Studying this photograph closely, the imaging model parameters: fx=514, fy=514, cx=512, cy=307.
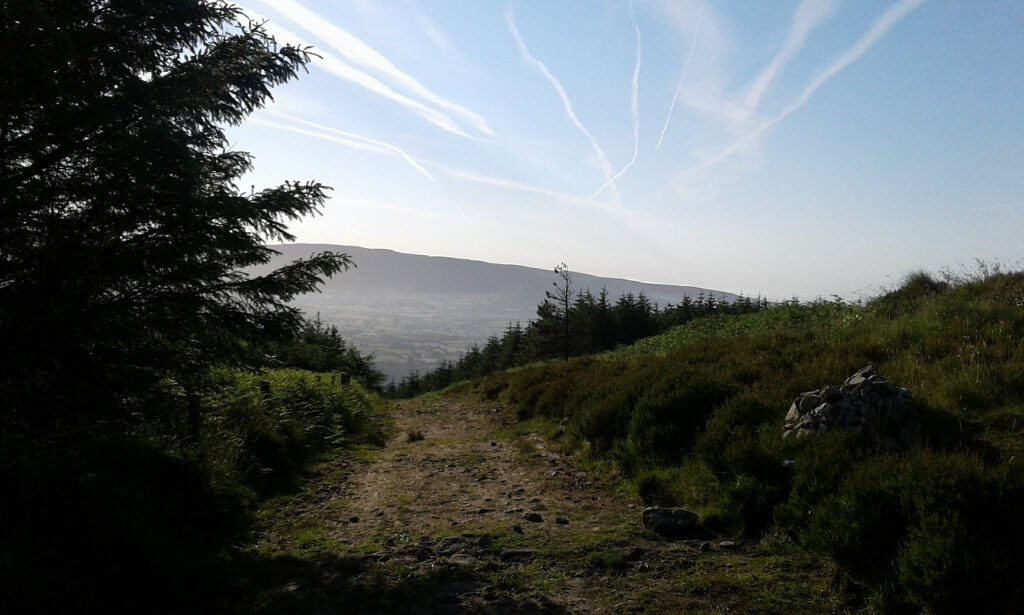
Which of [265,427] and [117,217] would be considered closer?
[117,217]

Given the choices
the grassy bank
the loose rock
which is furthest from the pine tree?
the loose rock

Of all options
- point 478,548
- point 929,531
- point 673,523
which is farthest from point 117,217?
point 929,531

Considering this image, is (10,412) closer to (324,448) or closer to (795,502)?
(324,448)

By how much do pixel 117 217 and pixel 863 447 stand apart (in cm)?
803

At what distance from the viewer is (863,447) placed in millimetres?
5273

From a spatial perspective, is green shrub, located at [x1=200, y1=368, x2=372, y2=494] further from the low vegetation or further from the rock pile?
the low vegetation

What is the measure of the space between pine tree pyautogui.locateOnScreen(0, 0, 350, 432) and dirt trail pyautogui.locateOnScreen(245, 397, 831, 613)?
2639mm

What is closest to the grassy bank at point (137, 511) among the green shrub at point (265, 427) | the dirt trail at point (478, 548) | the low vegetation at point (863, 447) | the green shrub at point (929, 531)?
the green shrub at point (265, 427)

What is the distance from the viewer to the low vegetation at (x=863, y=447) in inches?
148

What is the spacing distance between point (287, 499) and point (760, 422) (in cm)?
694

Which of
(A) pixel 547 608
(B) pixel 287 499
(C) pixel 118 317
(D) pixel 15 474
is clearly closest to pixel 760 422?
(A) pixel 547 608

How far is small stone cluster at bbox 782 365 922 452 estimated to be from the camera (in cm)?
543

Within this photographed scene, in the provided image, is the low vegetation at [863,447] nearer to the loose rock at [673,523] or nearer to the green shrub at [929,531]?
the green shrub at [929,531]

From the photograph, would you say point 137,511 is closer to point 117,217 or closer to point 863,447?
point 117,217
